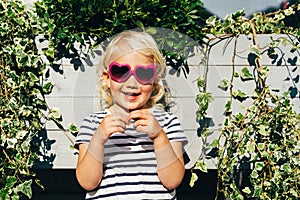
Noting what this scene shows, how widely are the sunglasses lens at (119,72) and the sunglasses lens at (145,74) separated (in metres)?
0.03

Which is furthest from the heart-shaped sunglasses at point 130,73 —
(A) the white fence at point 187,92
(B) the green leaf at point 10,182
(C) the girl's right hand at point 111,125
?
(B) the green leaf at point 10,182

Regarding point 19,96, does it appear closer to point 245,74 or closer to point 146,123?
point 146,123

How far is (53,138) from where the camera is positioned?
5.82 feet

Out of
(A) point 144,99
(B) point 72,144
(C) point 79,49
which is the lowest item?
(B) point 72,144

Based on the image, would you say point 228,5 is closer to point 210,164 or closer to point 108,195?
point 210,164

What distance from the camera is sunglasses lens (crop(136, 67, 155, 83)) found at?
1.44 metres

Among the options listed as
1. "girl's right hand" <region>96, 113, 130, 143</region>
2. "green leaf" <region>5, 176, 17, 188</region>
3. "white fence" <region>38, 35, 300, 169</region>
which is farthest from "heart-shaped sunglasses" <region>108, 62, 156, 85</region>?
"green leaf" <region>5, 176, 17, 188</region>

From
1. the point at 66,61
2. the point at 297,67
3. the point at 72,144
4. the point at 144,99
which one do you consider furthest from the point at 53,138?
the point at 297,67

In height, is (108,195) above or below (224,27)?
below

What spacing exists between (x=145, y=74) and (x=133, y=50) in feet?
0.33

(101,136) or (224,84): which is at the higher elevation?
(224,84)

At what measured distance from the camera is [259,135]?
70.7 inches

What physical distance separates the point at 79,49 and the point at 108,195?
49 cm

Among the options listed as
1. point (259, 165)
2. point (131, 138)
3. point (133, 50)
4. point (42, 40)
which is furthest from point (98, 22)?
point (259, 165)
